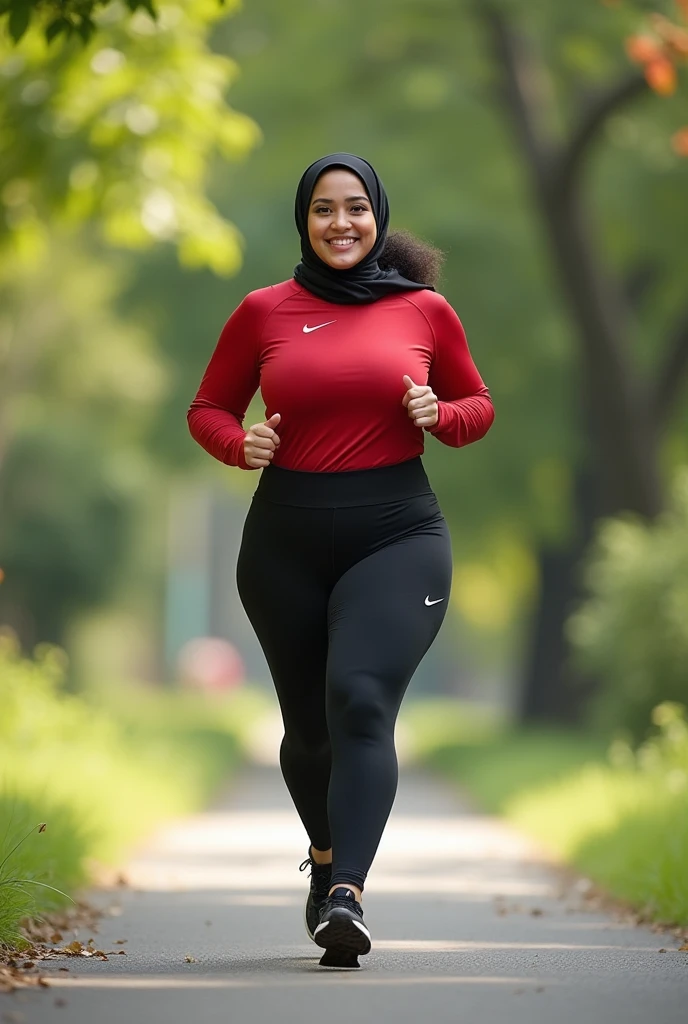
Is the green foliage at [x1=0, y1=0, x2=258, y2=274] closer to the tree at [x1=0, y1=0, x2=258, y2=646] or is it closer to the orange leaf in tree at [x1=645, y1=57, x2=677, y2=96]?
the tree at [x1=0, y1=0, x2=258, y2=646]

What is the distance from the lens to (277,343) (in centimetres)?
521

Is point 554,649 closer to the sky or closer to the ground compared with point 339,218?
closer to the ground

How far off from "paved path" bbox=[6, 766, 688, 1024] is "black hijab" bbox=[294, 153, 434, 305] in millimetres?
1858

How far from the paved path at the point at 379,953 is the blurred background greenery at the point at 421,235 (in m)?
1.29

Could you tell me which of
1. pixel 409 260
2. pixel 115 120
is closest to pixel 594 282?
pixel 115 120

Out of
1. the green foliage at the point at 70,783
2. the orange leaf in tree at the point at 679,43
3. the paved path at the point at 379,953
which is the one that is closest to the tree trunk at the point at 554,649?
the green foliage at the point at 70,783

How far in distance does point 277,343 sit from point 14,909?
1.78m

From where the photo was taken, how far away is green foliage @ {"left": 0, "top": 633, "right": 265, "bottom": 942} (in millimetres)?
6723

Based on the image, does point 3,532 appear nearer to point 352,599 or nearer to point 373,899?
point 373,899

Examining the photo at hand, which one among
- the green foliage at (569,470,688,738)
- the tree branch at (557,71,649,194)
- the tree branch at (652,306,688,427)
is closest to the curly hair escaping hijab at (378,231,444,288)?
the green foliage at (569,470,688,738)

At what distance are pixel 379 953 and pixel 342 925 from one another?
849mm

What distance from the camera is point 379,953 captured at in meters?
5.48

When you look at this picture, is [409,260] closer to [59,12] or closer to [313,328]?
[313,328]

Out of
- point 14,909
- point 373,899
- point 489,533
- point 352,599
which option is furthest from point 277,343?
point 489,533
